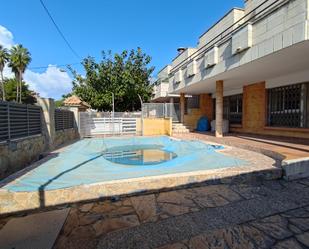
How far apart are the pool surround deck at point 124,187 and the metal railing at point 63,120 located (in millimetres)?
4686

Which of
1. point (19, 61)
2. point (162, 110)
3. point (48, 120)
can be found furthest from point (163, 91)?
point (19, 61)

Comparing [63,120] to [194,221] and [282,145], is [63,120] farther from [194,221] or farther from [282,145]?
[282,145]

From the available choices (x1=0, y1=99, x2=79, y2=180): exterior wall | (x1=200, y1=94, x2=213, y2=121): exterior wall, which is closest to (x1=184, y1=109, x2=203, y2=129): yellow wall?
(x1=200, y1=94, x2=213, y2=121): exterior wall

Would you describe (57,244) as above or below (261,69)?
below

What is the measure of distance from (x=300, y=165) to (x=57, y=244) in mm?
5208

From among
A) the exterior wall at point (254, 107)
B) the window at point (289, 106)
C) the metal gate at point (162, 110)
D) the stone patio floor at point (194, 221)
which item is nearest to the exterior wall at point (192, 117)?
the metal gate at point (162, 110)

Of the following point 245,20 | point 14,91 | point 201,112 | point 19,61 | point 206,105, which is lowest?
point 201,112

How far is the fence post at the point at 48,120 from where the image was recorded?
7.30 m

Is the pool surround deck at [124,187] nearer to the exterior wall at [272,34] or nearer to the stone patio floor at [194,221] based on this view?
the stone patio floor at [194,221]

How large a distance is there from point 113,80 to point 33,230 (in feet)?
50.6

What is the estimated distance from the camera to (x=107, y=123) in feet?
45.4

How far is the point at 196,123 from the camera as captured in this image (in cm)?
1625

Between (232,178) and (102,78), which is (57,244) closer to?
(232,178)

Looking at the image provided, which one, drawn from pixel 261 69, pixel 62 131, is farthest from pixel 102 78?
pixel 261 69
